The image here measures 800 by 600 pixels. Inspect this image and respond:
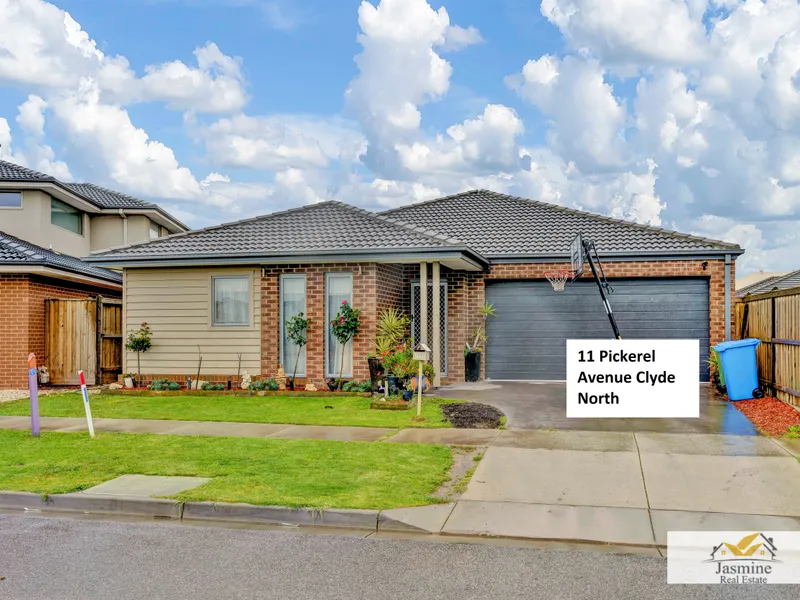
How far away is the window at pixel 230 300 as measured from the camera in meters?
16.6

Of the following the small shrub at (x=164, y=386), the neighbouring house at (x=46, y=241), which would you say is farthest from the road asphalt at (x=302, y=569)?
the neighbouring house at (x=46, y=241)

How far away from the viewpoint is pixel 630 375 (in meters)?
10.3

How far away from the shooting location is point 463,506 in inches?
280

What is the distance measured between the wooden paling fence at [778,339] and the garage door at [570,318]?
180 cm

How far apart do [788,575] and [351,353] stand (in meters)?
11.0

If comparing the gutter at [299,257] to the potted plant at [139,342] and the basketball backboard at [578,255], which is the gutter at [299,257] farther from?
the basketball backboard at [578,255]

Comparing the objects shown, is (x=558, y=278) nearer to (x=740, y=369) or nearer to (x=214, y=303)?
(x=740, y=369)

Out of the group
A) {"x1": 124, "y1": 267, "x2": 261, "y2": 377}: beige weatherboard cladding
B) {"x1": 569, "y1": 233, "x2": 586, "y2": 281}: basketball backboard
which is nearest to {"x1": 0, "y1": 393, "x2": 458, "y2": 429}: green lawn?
{"x1": 124, "y1": 267, "x2": 261, "y2": 377}: beige weatherboard cladding

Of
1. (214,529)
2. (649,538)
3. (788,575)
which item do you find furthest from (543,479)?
(214,529)


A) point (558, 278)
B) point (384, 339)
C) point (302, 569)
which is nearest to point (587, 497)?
point (302, 569)

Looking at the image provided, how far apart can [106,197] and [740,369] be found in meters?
24.4

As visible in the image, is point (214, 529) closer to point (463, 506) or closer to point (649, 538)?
point (463, 506)

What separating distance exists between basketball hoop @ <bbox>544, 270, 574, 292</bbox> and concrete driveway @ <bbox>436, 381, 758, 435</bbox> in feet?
7.76

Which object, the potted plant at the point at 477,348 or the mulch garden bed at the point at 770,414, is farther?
the potted plant at the point at 477,348
